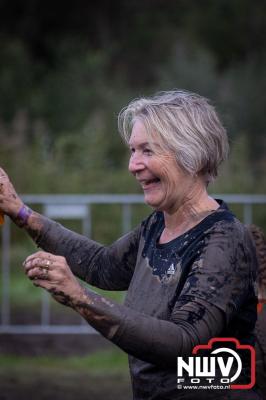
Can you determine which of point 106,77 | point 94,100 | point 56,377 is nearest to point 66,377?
point 56,377

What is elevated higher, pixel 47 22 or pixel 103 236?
pixel 47 22

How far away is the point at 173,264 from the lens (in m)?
2.78

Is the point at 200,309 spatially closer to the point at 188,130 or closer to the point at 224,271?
the point at 224,271

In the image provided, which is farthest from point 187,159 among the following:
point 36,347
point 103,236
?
point 103,236

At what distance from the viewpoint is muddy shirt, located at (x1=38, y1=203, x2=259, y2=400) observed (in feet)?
8.27

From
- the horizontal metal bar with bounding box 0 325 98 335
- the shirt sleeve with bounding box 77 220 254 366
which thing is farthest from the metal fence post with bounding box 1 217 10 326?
the shirt sleeve with bounding box 77 220 254 366

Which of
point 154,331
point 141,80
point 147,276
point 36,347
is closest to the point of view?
point 154,331

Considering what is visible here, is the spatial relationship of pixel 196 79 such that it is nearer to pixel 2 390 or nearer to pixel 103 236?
pixel 103 236

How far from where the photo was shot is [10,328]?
872cm

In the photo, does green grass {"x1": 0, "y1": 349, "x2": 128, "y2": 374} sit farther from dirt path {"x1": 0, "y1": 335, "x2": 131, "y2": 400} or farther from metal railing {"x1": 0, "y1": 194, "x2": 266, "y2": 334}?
metal railing {"x1": 0, "y1": 194, "x2": 266, "y2": 334}

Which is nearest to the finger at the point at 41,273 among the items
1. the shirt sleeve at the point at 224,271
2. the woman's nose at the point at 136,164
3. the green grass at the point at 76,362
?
the shirt sleeve at the point at 224,271

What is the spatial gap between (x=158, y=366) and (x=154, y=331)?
235mm

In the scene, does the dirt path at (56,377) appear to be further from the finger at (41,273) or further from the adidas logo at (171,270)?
the finger at (41,273)

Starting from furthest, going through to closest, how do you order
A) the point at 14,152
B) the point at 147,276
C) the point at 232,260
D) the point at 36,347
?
1. the point at 14,152
2. the point at 36,347
3. the point at 147,276
4. the point at 232,260
